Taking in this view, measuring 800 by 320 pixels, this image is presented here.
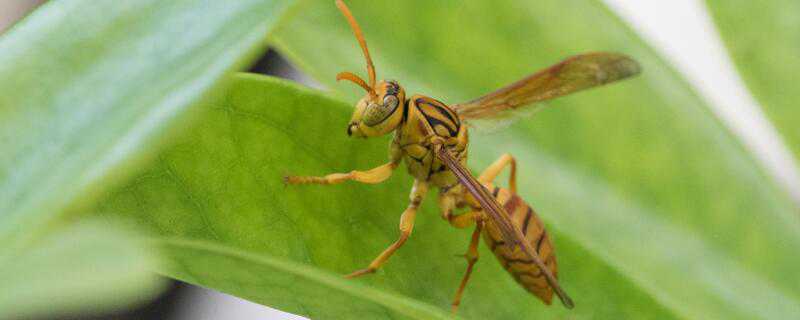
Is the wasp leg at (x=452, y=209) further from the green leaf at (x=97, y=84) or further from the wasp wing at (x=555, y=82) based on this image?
the green leaf at (x=97, y=84)

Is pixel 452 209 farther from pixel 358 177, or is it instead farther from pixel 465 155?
pixel 358 177

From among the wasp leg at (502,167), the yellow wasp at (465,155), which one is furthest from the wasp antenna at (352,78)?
the wasp leg at (502,167)

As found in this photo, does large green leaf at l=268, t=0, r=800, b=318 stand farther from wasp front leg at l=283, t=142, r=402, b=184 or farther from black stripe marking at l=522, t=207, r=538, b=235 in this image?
wasp front leg at l=283, t=142, r=402, b=184

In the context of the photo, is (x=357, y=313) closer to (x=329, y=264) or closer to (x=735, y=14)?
(x=329, y=264)

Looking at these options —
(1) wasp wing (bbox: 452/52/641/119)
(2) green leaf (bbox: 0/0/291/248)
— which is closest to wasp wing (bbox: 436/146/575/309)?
(1) wasp wing (bbox: 452/52/641/119)

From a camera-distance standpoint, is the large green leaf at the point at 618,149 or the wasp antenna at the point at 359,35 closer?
the wasp antenna at the point at 359,35

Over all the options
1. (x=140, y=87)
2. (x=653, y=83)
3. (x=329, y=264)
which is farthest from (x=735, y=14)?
(x=140, y=87)
